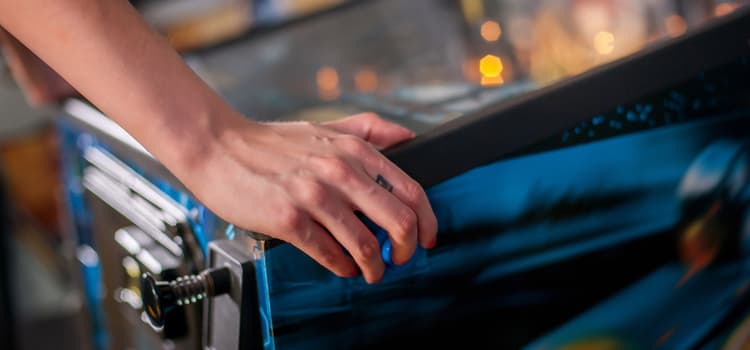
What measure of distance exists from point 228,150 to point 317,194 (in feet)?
0.27

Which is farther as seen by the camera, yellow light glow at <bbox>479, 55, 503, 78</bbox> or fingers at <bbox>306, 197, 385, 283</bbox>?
yellow light glow at <bbox>479, 55, 503, 78</bbox>

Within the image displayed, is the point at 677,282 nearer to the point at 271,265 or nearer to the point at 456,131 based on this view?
the point at 456,131

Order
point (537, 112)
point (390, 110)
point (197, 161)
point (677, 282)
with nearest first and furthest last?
point (197, 161) → point (537, 112) → point (677, 282) → point (390, 110)

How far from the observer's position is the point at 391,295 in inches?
24.2

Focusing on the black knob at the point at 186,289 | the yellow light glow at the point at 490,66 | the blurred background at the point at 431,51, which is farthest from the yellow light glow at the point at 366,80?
the black knob at the point at 186,289

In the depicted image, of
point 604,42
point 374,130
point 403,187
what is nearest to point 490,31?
point 604,42

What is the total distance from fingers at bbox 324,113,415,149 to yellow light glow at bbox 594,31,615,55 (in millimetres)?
611

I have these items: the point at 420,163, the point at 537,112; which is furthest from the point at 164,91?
the point at 537,112

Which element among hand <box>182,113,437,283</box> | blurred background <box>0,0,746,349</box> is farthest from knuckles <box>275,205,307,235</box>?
blurred background <box>0,0,746,349</box>

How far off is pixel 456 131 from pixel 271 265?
0.61 ft

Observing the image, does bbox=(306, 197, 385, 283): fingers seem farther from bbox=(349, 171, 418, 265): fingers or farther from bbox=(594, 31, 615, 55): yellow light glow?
bbox=(594, 31, 615, 55): yellow light glow

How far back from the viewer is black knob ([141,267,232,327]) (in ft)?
1.98

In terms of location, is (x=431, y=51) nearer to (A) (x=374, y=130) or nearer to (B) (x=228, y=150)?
(A) (x=374, y=130)

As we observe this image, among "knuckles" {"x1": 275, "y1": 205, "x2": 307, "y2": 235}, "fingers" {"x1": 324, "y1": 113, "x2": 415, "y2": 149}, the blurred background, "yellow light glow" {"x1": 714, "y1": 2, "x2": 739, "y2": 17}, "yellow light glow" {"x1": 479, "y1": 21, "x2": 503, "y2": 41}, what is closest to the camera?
"knuckles" {"x1": 275, "y1": 205, "x2": 307, "y2": 235}
